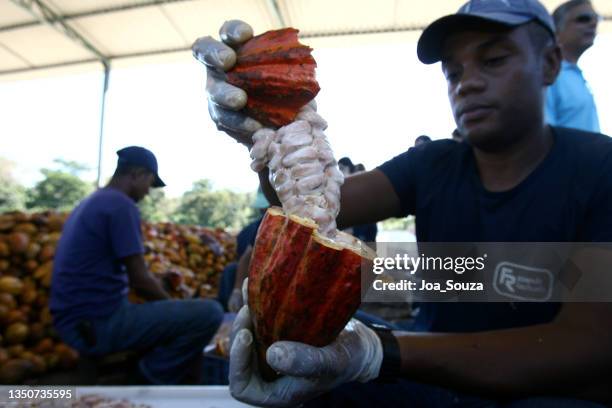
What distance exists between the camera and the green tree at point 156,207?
36.0ft

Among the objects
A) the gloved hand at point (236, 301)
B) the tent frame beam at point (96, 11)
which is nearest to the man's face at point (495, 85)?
the gloved hand at point (236, 301)

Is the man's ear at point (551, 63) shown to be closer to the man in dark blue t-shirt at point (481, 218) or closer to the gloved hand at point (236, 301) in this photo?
the man in dark blue t-shirt at point (481, 218)

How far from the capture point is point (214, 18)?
23.7 feet

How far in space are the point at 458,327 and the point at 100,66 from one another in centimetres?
986

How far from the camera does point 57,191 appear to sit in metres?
9.12

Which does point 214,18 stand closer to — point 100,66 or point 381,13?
point 381,13

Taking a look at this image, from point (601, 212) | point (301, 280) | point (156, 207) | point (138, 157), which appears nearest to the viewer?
point (301, 280)

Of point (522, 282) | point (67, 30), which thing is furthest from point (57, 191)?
point (522, 282)

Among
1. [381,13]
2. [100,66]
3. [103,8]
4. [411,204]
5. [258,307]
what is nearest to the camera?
[258,307]

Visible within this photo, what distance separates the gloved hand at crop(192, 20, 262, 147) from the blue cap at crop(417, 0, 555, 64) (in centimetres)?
68

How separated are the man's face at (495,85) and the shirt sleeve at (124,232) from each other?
6.32ft

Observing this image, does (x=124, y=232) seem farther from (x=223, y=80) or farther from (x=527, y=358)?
(x=527, y=358)

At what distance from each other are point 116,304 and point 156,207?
1085 centimetres

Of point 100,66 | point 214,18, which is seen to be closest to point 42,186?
point 100,66
